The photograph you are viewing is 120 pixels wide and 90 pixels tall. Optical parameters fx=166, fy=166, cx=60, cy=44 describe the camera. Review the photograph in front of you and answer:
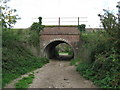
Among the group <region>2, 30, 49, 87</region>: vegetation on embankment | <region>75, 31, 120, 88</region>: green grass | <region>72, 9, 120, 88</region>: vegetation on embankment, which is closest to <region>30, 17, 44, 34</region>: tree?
<region>2, 30, 49, 87</region>: vegetation on embankment

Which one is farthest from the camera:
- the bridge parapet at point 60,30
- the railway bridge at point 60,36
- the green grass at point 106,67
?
the bridge parapet at point 60,30

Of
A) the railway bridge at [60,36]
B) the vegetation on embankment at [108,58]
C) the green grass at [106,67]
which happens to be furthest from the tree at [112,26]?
the railway bridge at [60,36]

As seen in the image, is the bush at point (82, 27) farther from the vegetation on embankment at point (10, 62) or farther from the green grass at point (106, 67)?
the green grass at point (106, 67)

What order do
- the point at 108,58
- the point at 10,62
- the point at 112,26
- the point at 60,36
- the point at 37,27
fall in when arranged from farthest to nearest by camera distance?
the point at 37,27, the point at 60,36, the point at 10,62, the point at 112,26, the point at 108,58

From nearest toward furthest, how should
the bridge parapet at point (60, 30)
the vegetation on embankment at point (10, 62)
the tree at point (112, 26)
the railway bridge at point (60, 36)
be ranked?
the tree at point (112, 26)
the vegetation on embankment at point (10, 62)
the railway bridge at point (60, 36)
the bridge parapet at point (60, 30)

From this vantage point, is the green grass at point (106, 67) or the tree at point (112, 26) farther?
the tree at point (112, 26)

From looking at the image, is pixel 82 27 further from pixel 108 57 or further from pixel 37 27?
pixel 108 57

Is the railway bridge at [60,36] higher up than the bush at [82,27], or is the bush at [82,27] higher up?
the bush at [82,27]

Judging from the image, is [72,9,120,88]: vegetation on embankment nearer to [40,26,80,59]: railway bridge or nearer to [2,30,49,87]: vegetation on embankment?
[2,30,49,87]: vegetation on embankment

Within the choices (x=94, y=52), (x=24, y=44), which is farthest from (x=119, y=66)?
(x=24, y=44)

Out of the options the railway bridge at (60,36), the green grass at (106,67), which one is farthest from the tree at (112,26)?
the railway bridge at (60,36)

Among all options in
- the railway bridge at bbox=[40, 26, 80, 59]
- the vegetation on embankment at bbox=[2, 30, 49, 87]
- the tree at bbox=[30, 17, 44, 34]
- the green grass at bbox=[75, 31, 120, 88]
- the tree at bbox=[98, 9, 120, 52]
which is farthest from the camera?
the tree at bbox=[30, 17, 44, 34]

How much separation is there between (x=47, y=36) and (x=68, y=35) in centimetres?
244

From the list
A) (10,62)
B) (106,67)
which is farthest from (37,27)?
(106,67)
